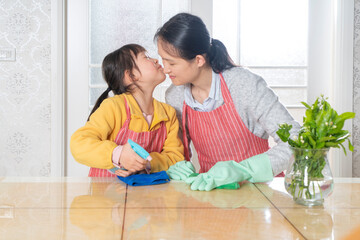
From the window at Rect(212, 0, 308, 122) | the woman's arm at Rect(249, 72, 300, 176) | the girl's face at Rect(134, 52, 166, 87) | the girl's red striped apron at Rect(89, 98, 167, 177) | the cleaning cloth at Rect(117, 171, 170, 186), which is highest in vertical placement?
the window at Rect(212, 0, 308, 122)

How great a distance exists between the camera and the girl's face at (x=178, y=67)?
1.74 metres

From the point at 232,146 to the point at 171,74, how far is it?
0.37 metres

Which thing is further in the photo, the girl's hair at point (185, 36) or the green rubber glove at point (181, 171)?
the girl's hair at point (185, 36)

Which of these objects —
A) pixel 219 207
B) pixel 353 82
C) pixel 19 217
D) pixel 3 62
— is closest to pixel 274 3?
pixel 353 82

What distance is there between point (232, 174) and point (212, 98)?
1.87ft

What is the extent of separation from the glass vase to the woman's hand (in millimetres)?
491

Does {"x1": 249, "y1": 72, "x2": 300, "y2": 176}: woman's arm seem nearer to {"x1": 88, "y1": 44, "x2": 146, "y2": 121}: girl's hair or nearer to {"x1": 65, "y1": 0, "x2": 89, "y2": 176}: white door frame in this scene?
{"x1": 88, "y1": 44, "x2": 146, "y2": 121}: girl's hair

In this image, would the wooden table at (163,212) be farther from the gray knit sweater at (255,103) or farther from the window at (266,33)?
the window at (266,33)

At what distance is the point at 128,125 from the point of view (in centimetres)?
170

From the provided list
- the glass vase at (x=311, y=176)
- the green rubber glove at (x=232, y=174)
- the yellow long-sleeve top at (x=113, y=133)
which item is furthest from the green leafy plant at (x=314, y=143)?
the yellow long-sleeve top at (x=113, y=133)

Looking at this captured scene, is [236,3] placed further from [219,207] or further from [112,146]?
[219,207]

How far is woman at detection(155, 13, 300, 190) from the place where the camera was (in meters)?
1.70

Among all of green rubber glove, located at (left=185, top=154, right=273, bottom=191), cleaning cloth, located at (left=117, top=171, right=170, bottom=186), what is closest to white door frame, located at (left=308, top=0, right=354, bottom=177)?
green rubber glove, located at (left=185, top=154, right=273, bottom=191)

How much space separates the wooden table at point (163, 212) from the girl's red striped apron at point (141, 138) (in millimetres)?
357
